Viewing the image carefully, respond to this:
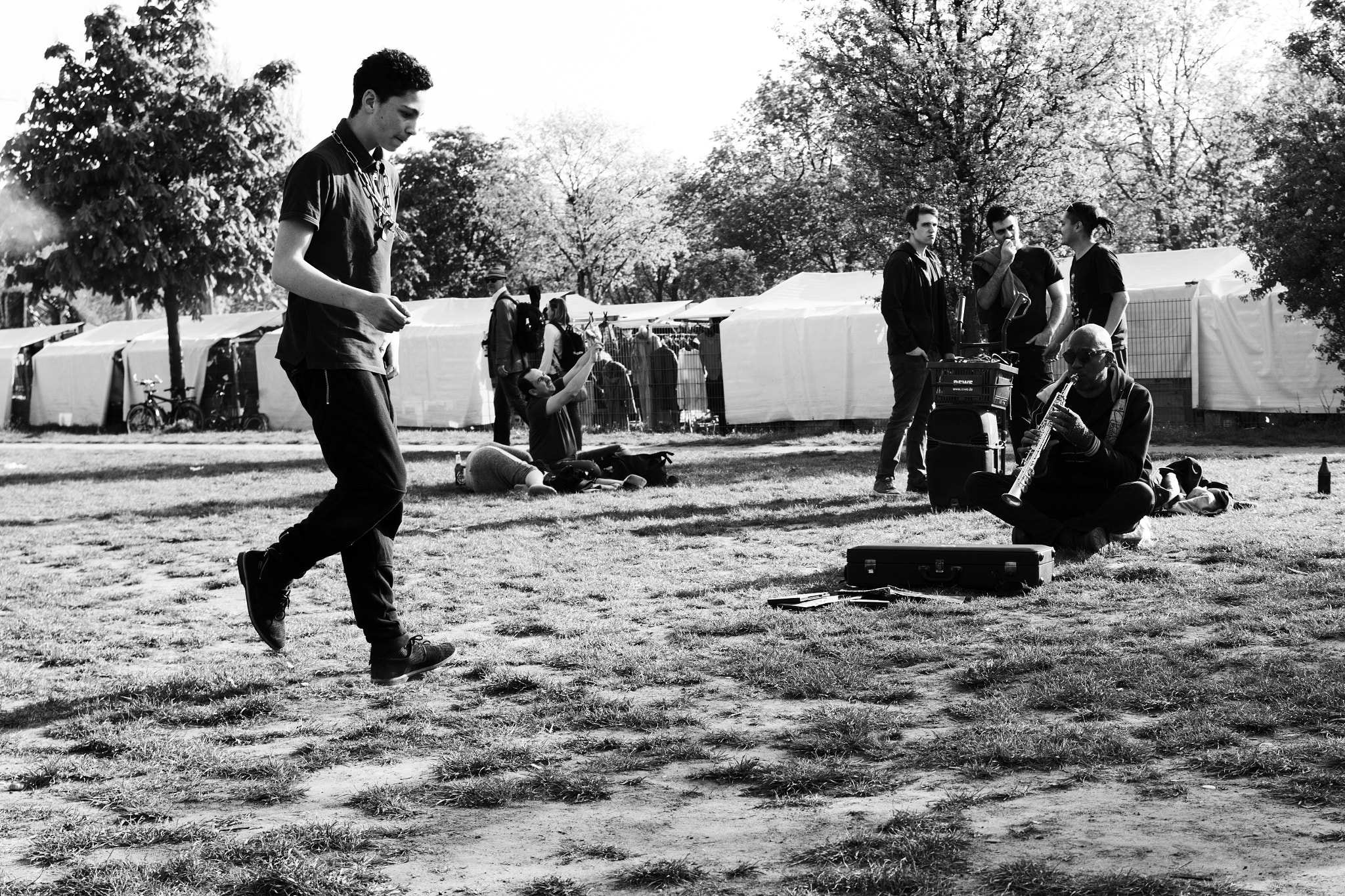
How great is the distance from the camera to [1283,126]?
1877 cm

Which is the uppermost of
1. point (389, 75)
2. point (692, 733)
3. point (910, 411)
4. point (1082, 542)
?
point (389, 75)

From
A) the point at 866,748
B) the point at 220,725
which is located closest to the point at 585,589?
the point at 220,725

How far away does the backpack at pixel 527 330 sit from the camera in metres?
14.2

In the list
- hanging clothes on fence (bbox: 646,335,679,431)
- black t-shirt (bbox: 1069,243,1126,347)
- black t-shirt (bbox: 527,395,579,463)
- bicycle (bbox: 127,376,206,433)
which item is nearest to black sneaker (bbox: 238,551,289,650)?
black t-shirt (bbox: 1069,243,1126,347)

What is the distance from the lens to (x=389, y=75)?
468cm

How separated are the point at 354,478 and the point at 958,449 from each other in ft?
19.1

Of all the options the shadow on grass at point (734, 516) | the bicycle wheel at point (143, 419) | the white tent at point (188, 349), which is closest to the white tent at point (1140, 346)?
the shadow on grass at point (734, 516)

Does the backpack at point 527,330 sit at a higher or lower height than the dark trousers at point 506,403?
higher

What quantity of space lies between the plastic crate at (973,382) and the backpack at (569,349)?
4.45m

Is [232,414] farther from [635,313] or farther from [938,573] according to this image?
[938,573]

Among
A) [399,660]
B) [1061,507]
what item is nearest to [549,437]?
[1061,507]

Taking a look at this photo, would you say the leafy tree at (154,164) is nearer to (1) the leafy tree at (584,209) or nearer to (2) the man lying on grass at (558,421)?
(2) the man lying on grass at (558,421)

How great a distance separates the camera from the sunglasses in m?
7.41

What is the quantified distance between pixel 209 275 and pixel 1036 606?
85.8 ft
